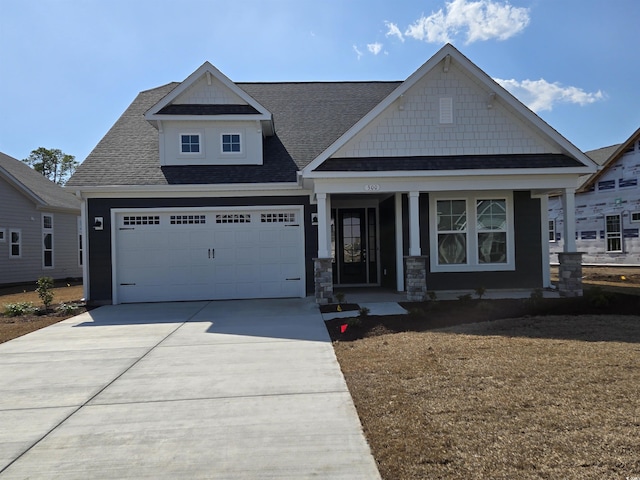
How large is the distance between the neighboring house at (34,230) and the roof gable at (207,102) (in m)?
10.0

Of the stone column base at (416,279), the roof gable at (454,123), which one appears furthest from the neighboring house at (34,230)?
the stone column base at (416,279)

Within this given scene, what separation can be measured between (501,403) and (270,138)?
11.3 metres

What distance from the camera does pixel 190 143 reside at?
12.8 metres

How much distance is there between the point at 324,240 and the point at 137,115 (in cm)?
893

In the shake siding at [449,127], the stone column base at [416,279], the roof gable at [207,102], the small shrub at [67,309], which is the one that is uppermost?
the roof gable at [207,102]

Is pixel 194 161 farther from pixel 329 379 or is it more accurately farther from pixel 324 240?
pixel 329 379

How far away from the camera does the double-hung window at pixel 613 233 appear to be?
22.5 meters

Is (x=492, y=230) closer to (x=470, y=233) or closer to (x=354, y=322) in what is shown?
(x=470, y=233)

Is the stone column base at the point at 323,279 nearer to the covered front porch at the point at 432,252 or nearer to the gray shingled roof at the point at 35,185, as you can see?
the covered front porch at the point at 432,252

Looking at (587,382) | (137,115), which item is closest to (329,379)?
(587,382)

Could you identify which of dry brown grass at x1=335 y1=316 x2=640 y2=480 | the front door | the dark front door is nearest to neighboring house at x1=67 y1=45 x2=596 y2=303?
the front door

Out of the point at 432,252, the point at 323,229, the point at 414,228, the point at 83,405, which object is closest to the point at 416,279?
the point at 414,228

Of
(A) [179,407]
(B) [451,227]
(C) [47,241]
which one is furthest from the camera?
(C) [47,241]

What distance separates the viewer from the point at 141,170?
40.3 feet
